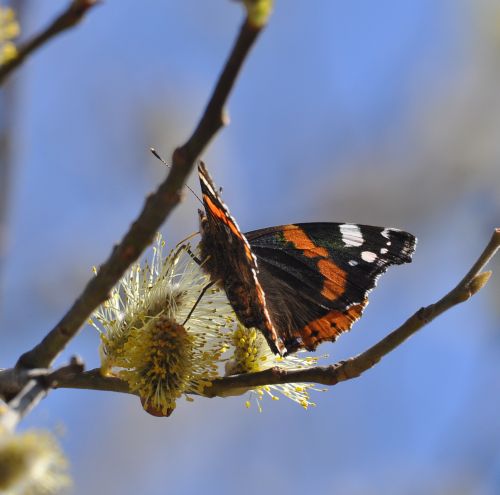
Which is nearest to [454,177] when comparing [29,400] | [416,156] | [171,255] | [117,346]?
[416,156]

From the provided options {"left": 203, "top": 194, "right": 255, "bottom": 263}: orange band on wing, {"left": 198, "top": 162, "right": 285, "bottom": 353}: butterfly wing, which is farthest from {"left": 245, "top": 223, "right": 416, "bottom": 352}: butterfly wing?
{"left": 203, "top": 194, "right": 255, "bottom": 263}: orange band on wing

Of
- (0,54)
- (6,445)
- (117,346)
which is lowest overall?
(6,445)

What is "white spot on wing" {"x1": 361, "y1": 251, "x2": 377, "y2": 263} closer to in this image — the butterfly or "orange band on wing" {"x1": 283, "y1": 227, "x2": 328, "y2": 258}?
the butterfly

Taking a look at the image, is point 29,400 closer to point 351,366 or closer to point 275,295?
point 351,366

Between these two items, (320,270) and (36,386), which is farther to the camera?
(320,270)

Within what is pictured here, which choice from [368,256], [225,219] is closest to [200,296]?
[225,219]

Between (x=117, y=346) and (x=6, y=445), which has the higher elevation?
(x=117, y=346)

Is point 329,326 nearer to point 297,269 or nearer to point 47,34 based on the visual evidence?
point 297,269
